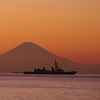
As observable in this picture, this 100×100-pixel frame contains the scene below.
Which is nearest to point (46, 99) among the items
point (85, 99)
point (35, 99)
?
point (35, 99)

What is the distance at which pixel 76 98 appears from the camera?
68.1 meters

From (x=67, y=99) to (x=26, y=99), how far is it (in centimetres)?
692

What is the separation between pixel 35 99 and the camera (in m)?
65.6

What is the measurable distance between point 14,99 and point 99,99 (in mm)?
14372

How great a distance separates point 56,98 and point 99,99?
7.38 m

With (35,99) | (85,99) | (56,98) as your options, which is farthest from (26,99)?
(85,99)

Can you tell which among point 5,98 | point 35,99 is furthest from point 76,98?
point 5,98

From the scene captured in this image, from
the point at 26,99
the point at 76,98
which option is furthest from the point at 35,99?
the point at 76,98

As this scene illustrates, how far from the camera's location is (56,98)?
2667 inches

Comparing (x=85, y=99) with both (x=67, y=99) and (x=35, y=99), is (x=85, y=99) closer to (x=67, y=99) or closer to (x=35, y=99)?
(x=67, y=99)

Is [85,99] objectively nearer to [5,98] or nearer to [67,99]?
[67,99]

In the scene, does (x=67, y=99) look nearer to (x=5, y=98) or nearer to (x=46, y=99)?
(x=46, y=99)

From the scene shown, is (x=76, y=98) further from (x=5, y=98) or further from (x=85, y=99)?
(x=5, y=98)

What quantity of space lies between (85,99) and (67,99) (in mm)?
3173
